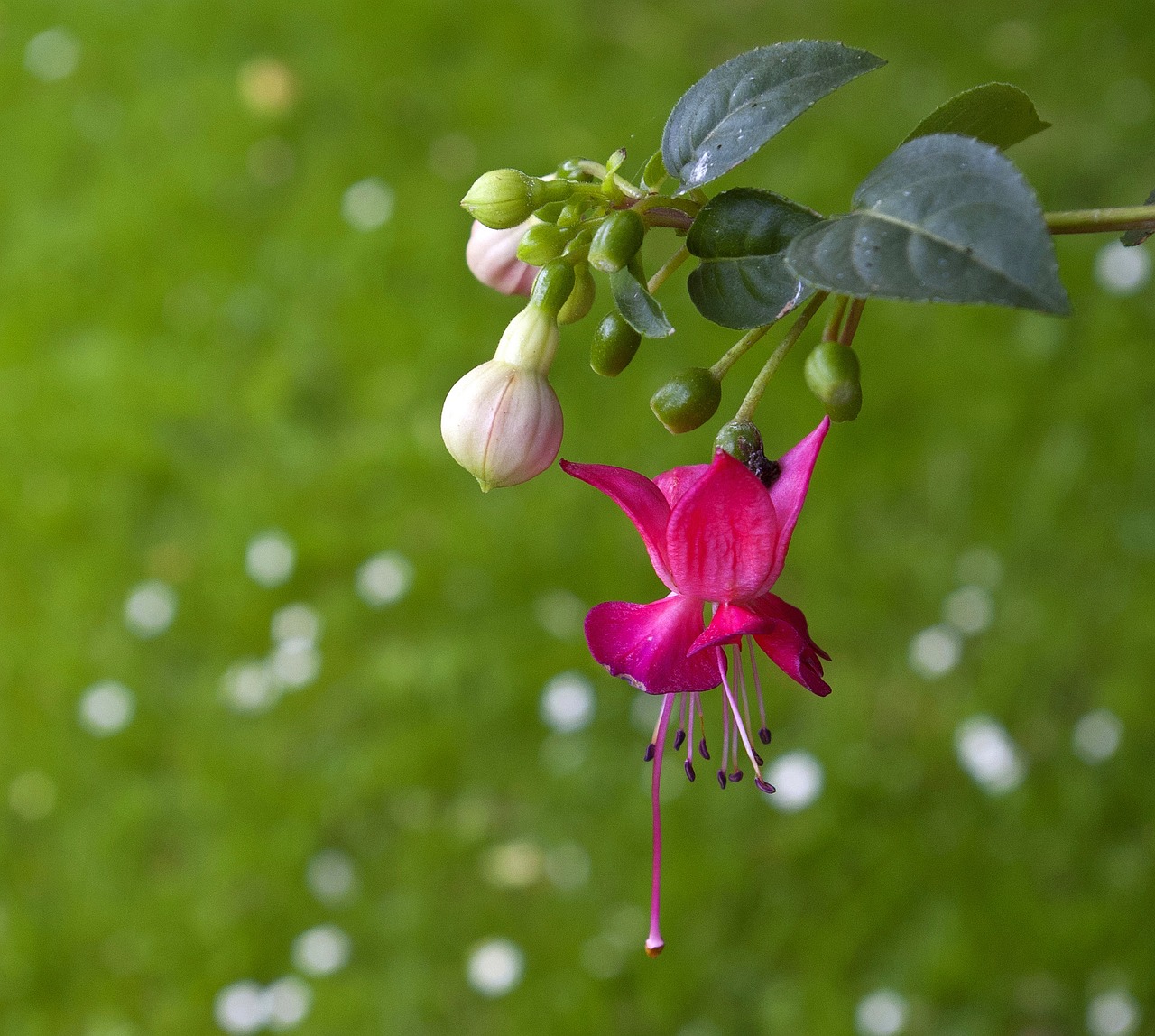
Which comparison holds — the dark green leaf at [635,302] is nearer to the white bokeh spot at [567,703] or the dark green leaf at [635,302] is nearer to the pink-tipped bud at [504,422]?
the pink-tipped bud at [504,422]

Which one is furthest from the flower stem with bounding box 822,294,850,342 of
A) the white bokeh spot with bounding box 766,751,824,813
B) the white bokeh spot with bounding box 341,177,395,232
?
the white bokeh spot with bounding box 341,177,395,232

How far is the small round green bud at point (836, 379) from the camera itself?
0.46 meters

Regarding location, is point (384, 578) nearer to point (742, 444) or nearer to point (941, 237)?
point (742, 444)

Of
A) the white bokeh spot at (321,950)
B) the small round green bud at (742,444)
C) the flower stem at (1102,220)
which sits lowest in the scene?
the white bokeh spot at (321,950)

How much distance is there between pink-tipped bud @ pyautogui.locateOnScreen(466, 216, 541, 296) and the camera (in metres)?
0.55

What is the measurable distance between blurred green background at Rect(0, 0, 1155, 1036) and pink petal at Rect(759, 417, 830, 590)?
3.56ft

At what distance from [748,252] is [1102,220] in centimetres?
12

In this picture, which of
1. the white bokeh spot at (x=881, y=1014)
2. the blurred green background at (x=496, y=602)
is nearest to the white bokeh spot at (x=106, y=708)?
the blurred green background at (x=496, y=602)

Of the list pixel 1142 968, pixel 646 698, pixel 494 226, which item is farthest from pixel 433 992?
pixel 494 226

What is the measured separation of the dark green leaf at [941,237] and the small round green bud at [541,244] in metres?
0.11

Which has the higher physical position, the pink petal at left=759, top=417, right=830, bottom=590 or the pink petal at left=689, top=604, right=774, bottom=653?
the pink petal at left=759, top=417, right=830, bottom=590

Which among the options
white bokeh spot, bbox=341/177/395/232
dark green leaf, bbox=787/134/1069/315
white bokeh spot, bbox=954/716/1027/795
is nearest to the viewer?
dark green leaf, bbox=787/134/1069/315

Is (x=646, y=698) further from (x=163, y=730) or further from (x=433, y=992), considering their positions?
(x=163, y=730)

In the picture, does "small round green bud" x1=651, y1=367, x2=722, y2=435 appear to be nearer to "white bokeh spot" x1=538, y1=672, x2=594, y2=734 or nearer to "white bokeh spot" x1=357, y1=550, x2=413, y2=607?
"white bokeh spot" x1=538, y1=672, x2=594, y2=734
